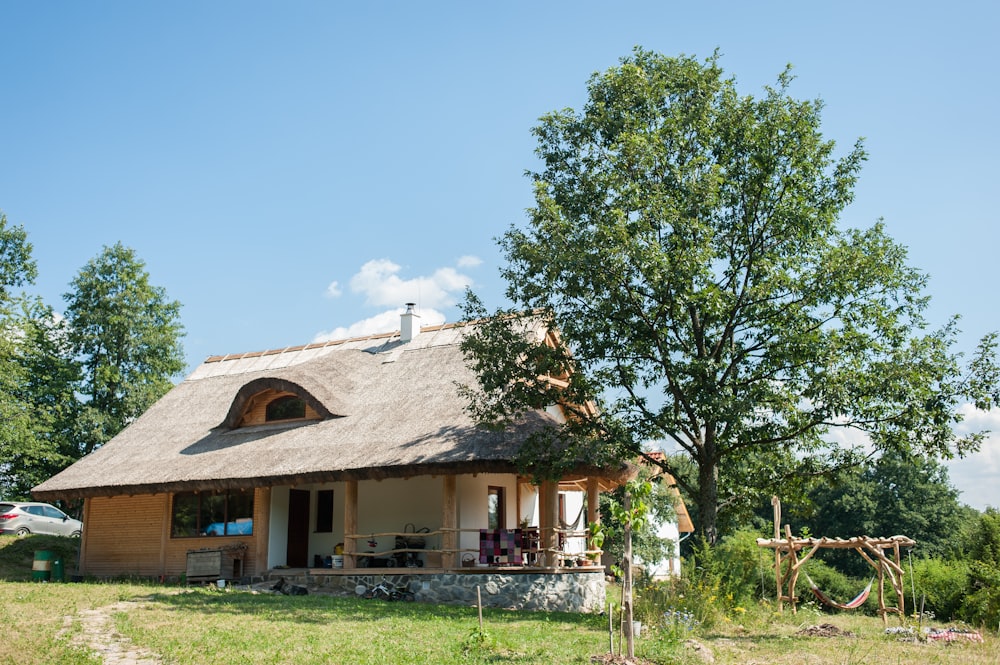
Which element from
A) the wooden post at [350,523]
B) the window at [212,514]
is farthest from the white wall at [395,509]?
the wooden post at [350,523]

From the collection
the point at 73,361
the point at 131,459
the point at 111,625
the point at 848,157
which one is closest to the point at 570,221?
the point at 848,157

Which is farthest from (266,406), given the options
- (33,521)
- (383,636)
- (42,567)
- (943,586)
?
(943,586)

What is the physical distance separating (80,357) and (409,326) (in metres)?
18.3

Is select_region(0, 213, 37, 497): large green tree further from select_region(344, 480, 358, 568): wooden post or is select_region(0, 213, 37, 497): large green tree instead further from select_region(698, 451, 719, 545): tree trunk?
select_region(698, 451, 719, 545): tree trunk

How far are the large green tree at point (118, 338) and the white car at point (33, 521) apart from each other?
6313mm

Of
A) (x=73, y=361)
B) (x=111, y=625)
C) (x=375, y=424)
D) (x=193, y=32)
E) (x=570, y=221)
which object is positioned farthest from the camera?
(x=73, y=361)

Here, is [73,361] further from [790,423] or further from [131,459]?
[790,423]

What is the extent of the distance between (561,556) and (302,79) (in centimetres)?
1025

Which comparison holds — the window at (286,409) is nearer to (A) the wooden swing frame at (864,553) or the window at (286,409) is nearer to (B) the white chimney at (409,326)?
(B) the white chimney at (409,326)

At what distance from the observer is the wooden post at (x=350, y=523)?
1775cm

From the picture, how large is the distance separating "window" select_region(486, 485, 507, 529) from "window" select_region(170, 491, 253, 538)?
5.61 metres

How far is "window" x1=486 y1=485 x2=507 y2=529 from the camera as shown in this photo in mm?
19750

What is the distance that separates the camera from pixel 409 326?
24141 millimetres

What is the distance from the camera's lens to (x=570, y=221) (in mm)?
15625
